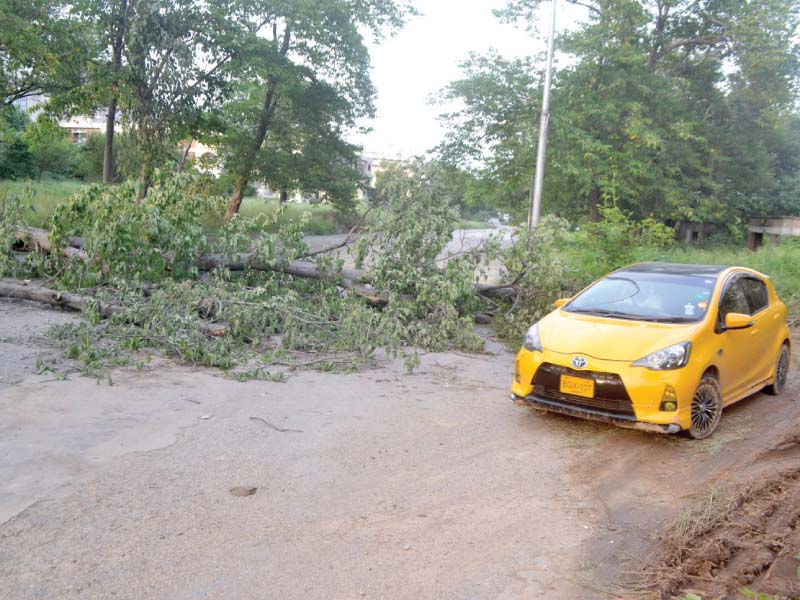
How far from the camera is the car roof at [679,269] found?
7559 millimetres

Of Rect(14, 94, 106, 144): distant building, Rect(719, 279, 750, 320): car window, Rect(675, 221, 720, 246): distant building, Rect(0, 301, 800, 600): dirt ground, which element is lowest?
Rect(0, 301, 800, 600): dirt ground

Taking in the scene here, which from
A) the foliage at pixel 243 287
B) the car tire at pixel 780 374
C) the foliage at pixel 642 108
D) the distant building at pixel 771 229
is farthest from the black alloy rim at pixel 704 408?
the distant building at pixel 771 229

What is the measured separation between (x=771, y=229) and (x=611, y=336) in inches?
994

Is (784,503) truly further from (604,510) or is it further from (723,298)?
(723,298)

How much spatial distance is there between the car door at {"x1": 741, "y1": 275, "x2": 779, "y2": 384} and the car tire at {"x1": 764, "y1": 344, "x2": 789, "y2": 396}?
0.32 meters

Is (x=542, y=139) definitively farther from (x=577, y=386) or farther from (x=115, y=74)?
(x=577, y=386)

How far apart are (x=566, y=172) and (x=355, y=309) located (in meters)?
14.5

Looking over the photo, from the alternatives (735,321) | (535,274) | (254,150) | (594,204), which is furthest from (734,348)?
(254,150)

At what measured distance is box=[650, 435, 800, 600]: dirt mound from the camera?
11.6 feet

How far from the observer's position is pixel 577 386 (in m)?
6.33

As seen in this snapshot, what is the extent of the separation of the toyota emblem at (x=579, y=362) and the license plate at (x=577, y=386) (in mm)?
104

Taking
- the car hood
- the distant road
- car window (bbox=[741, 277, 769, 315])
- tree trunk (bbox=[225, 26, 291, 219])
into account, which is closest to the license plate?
the car hood

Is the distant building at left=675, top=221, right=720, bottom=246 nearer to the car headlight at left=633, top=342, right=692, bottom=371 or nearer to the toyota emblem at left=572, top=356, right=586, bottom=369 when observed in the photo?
the car headlight at left=633, top=342, right=692, bottom=371

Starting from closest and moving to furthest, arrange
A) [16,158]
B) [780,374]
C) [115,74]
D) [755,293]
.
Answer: [755,293] → [780,374] → [115,74] → [16,158]
